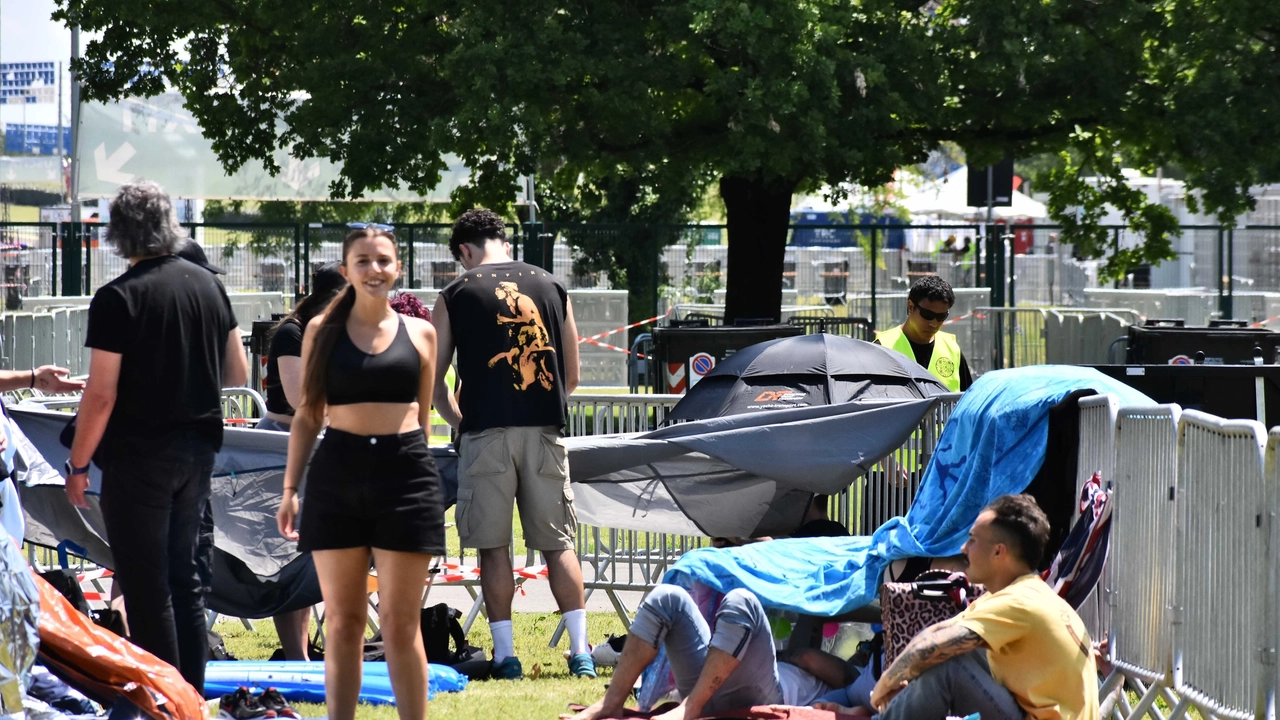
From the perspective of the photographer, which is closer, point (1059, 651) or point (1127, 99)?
point (1059, 651)

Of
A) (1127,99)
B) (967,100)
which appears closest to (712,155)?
(967,100)

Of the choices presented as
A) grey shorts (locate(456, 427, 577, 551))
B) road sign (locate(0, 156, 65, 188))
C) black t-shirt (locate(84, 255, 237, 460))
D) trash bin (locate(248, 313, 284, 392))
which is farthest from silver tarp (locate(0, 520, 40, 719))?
road sign (locate(0, 156, 65, 188))

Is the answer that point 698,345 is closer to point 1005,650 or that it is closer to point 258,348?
point 258,348

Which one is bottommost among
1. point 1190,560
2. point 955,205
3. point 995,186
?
point 1190,560

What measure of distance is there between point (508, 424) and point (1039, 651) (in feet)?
9.21

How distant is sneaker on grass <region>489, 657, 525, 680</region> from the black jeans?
5.45 feet

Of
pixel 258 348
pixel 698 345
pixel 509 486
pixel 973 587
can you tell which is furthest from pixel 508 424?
pixel 258 348

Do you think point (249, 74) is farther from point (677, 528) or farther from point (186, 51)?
point (677, 528)

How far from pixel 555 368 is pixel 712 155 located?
9606mm

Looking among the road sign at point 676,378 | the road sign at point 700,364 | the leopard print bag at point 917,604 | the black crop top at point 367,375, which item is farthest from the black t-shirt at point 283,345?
the road sign at point 676,378

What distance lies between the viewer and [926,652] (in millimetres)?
5277

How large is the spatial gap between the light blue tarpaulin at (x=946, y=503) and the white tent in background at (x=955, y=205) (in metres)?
30.1

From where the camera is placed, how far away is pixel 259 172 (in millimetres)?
29281

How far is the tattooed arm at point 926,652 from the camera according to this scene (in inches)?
205
